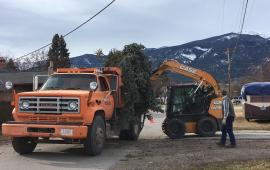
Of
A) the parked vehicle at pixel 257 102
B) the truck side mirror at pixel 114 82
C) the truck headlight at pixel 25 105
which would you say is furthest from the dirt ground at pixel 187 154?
the parked vehicle at pixel 257 102

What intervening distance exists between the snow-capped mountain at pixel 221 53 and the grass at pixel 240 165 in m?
102

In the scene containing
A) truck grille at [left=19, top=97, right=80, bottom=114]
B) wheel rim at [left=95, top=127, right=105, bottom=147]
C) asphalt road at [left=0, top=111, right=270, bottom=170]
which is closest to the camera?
asphalt road at [left=0, top=111, right=270, bottom=170]

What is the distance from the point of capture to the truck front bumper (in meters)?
14.6

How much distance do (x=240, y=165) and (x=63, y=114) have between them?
16.2 ft

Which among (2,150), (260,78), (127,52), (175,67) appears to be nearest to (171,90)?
(175,67)

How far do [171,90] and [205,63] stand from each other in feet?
371

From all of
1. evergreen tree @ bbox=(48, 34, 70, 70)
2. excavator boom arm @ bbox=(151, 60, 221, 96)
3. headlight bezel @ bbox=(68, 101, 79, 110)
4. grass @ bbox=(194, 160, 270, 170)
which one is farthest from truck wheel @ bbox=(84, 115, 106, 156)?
evergreen tree @ bbox=(48, 34, 70, 70)

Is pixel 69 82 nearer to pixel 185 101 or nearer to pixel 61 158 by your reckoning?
pixel 61 158

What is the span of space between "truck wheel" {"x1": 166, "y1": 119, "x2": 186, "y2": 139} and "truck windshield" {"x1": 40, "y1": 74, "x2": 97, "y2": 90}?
621 cm

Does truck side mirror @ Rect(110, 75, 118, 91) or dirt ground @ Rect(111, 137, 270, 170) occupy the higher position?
truck side mirror @ Rect(110, 75, 118, 91)

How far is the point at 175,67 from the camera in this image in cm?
2255

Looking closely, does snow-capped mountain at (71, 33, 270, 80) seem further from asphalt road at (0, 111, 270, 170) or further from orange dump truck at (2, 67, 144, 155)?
orange dump truck at (2, 67, 144, 155)

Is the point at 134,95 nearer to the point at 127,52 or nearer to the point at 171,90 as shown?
the point at 127,52

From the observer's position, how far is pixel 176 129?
72.7 ft
